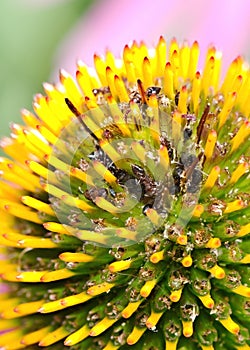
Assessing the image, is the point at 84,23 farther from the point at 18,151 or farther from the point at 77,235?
the point at 77,235

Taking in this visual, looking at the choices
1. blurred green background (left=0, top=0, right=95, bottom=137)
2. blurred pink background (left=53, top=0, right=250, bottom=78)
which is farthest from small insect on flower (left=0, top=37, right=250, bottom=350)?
blurred green background (left=0, top=0, right=95, bottom=137)

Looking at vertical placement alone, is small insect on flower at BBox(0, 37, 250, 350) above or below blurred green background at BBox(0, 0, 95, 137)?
below

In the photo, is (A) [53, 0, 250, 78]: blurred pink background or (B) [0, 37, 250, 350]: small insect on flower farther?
(A) [53, 0, 250, 78]: blurred pink background

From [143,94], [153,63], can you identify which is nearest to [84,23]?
[153,63]

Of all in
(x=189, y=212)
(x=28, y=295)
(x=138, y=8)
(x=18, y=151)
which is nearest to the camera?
(x=189, y=212)

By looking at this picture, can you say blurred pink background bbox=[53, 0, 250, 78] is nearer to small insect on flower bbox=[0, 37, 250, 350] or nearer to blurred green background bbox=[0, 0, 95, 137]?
blurred green background bbox=[0, 0, 95, 137]

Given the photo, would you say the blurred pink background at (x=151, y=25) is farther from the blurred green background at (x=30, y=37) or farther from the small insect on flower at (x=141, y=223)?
the small insect on flower at (x=141, y=223)

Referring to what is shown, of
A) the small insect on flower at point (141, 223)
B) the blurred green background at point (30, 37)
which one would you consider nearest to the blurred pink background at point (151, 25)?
the blurred green background at point (30, 37)
